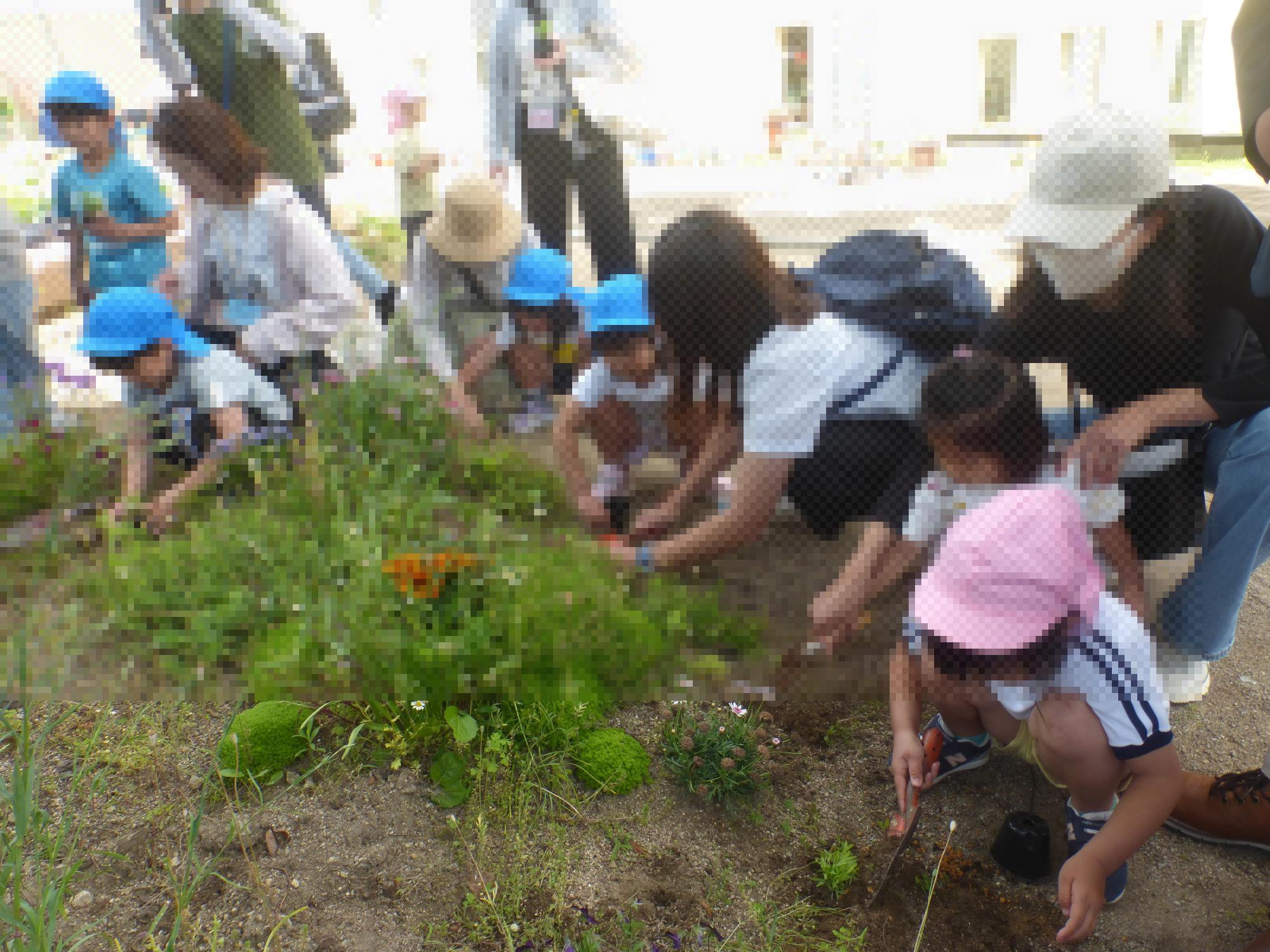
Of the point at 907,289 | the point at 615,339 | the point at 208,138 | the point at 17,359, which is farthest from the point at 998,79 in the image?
the point at 17,359

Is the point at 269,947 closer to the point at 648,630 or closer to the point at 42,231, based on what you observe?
the point at 648,630

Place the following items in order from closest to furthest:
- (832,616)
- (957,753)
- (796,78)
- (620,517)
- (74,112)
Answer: (796,78) → (74,112) → (832,616) → (620,517) → (957,753)

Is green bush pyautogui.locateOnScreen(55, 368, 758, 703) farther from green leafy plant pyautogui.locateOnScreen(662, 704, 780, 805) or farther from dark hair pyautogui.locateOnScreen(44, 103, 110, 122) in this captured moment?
dark hair pyautogui.locateOnScreen(44, 103, 110, 122)

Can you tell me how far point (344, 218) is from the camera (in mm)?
1356

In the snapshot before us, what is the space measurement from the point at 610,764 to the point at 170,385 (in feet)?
3.05

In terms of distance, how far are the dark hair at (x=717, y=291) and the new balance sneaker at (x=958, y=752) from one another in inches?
30.5

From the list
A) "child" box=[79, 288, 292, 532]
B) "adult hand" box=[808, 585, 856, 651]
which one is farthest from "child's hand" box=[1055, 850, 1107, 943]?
"child" box=[79, 288, 292, 532]

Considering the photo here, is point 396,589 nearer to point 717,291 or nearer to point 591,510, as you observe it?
point 591,510

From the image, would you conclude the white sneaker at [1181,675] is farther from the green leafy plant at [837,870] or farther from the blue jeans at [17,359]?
the blue jeans at [17,359]

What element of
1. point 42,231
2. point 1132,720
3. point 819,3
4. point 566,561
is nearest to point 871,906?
point 1132,720

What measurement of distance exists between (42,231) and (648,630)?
1024mm

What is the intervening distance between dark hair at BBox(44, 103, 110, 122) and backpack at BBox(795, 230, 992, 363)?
878 mm

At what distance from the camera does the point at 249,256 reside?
4.85 ft

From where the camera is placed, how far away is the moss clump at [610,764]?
1603mm
